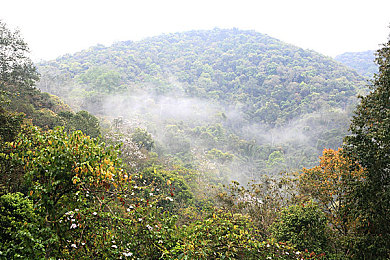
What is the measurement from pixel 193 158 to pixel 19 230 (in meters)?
25.3

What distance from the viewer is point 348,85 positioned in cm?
5303

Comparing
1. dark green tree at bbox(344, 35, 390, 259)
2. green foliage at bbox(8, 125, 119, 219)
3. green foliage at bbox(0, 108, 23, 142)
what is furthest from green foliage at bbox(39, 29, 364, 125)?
dark green tree at bbox(344, 35, 390, 259)

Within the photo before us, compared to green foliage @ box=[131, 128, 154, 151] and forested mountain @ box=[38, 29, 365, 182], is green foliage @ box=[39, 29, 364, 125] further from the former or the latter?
green foliage @ box=[131, 128, 154, 151]

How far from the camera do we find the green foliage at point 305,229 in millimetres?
6320

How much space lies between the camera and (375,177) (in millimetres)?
5602

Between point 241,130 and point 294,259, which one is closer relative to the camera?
point 294,259

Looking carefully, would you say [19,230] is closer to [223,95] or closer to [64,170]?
[64,170]

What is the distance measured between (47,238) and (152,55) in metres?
80.8

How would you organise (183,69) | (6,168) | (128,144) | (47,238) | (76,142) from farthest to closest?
(183,69)
(128,144)
(6,168)
(76,142)
(47,238)

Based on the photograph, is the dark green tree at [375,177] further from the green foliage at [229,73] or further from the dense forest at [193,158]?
the green foliage at [229,73]

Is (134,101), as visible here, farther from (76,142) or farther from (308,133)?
(76,142)

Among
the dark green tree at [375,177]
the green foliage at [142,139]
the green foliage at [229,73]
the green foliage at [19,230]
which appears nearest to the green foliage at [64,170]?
the green foliage at [19,230]

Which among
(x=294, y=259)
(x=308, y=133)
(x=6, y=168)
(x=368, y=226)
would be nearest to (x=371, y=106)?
(x=368, y=226)

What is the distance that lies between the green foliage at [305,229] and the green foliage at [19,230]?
5.55 meters
